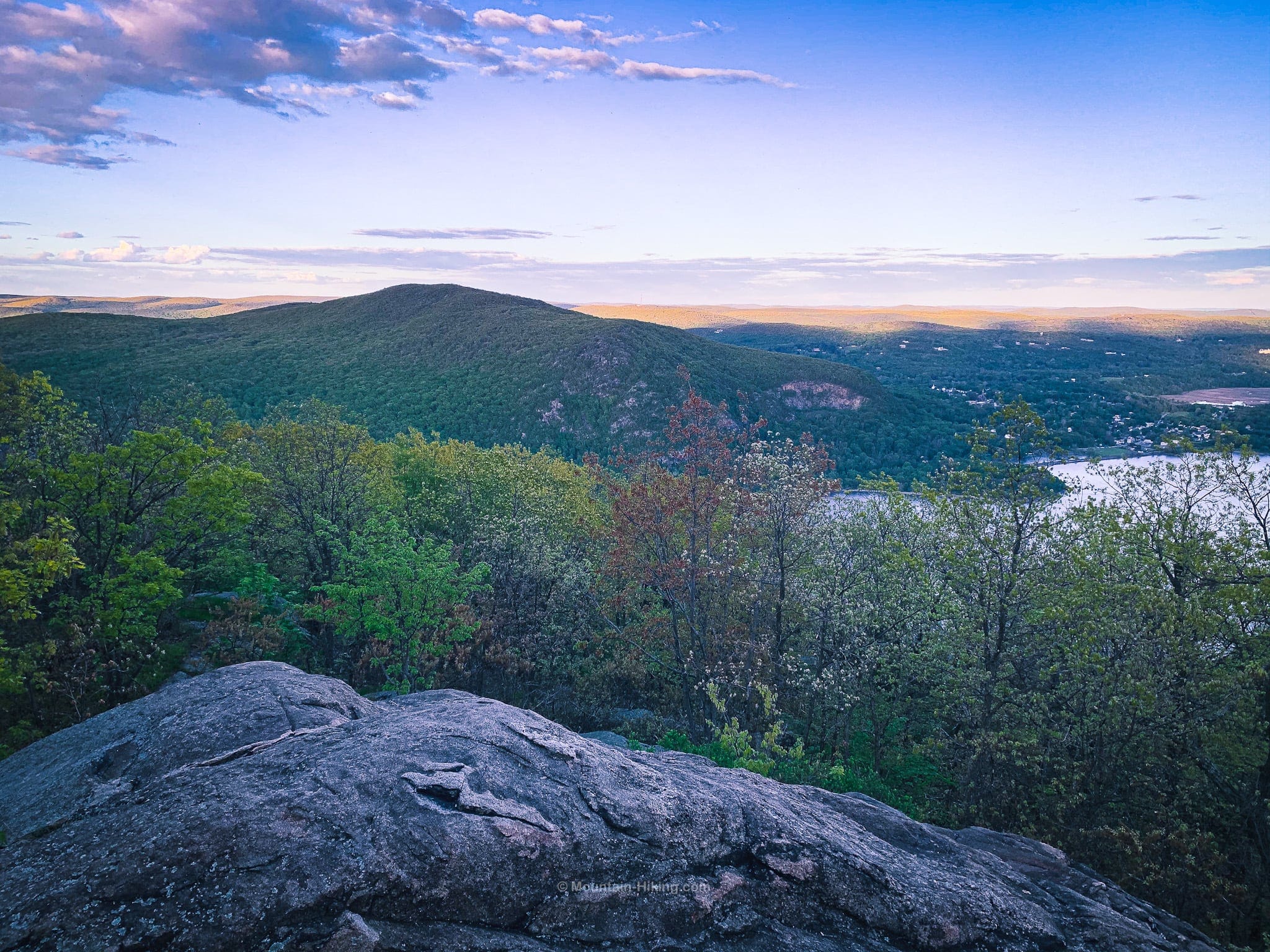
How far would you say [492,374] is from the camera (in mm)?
120250

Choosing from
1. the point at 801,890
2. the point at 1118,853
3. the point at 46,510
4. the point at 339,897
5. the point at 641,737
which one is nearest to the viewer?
the point at 339,897

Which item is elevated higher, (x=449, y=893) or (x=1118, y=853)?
(x=449, y=893)

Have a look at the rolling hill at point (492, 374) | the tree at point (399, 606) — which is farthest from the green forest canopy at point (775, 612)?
the rolling hill at point (492, 374)

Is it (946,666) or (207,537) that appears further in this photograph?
(207,537)

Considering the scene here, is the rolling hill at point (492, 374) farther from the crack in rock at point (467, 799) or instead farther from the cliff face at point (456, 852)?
the crack in rock at point (467, 799)

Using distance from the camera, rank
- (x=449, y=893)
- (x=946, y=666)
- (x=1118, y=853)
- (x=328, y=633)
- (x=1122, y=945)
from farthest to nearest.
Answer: (x=328, y=633), (x=946, y=666), (x=1118, y=853), (x=1122, y=945), (x=449, y=893)

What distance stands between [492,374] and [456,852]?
116 m

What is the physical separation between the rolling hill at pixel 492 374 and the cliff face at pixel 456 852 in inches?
3186

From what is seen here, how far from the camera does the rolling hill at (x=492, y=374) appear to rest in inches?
4156

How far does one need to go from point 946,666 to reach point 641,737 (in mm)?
11732

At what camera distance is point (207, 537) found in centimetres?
2711

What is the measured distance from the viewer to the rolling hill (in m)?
106

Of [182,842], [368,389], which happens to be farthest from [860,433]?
[182,842]

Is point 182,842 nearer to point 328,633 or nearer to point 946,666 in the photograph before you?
point 946,666
